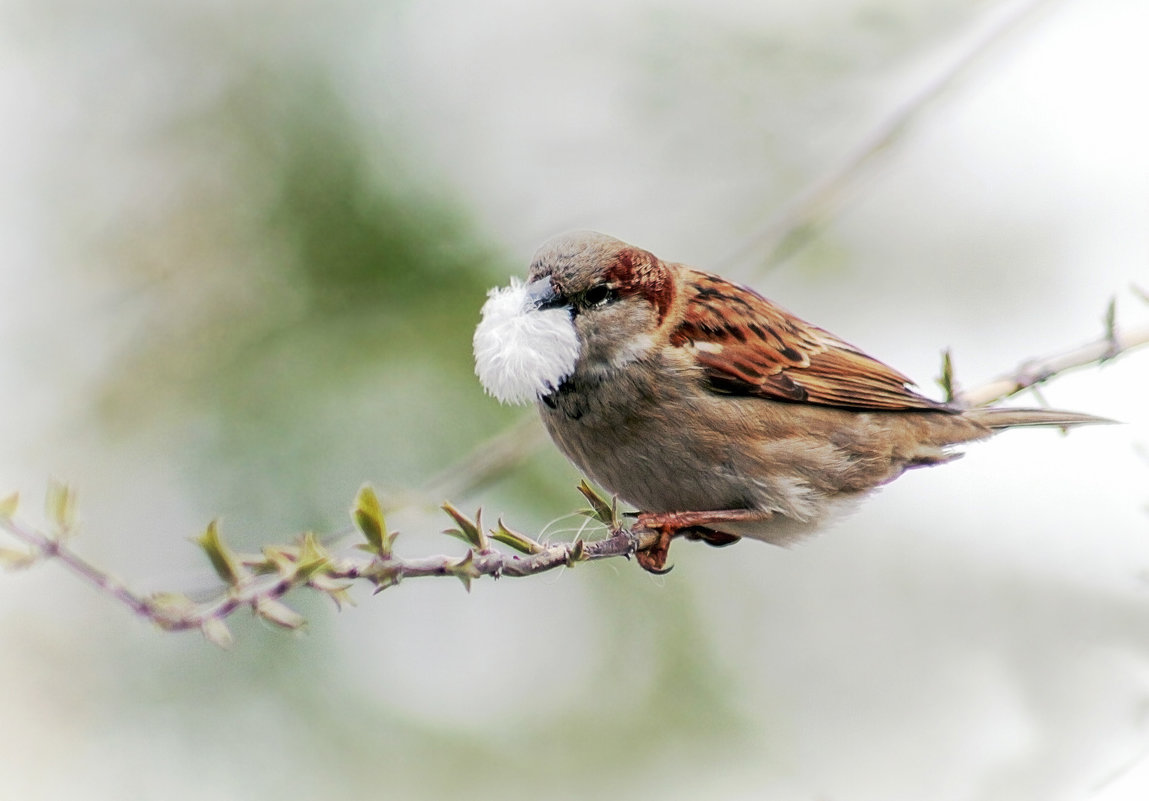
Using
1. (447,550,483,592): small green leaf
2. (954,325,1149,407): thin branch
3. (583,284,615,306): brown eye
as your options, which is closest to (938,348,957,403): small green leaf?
(954,325,1149,407): thin branch

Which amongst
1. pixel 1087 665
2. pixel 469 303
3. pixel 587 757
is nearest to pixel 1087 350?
pixel 1087 665

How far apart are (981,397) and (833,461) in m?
0.48

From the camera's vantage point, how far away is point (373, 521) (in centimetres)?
179

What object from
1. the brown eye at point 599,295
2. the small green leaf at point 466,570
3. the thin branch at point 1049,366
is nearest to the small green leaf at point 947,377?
the thin branch at point 1049,366

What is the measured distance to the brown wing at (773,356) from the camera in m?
3.45

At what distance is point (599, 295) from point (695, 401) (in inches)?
16.6

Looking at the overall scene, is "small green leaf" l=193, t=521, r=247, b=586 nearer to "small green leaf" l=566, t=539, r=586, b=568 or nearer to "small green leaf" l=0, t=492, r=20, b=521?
"small green leaf" l=0, t=492, r=20, b=521

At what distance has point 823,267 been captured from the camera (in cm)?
575

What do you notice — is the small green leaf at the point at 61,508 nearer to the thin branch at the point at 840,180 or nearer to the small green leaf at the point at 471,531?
the small green leaf at the point at 471,531

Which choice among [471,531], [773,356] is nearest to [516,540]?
[471,531]

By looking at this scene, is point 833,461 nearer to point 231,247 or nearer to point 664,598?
point 664,598

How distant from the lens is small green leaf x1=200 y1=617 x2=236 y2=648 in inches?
62.4

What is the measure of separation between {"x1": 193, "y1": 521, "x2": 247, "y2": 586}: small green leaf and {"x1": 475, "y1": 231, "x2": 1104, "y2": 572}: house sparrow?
1.04m

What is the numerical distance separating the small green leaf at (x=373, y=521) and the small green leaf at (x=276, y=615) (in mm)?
181
